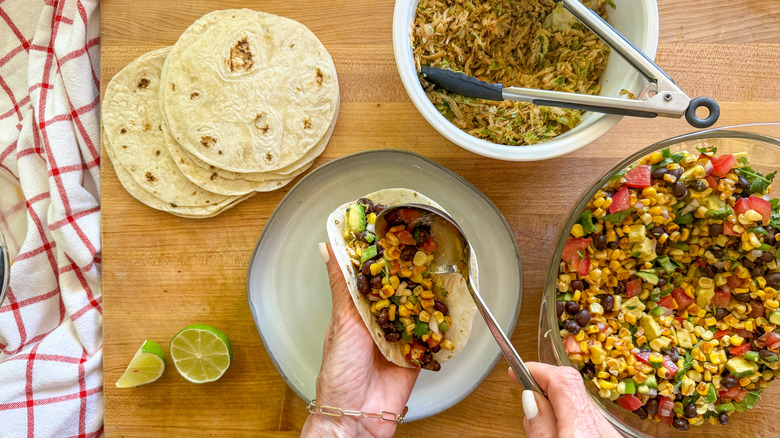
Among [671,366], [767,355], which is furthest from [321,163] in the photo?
[767,355]

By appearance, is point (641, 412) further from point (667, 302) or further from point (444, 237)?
point (444, 237)

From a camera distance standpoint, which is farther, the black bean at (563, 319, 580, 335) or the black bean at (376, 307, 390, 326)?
the black bean at (376, 307, 390, 326)

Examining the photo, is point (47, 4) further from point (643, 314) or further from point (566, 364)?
point (643, 314)

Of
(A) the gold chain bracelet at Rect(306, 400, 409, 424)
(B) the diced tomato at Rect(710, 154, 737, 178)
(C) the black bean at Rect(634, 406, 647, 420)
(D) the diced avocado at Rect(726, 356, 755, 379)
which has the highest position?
(B) the diced tomato at Rect(710, 154, 737, 178)

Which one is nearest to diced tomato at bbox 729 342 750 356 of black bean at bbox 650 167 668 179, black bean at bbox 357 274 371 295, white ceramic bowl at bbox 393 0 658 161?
black bean at bbox 650 167 668 179

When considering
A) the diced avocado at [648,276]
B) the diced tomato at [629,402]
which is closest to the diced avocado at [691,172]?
the diced avocado at [648,276]

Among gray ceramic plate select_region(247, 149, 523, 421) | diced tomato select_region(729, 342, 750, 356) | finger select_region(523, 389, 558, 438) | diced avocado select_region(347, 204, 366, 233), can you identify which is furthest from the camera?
gray ceramic plate select_region(247, 149, 523, 421)

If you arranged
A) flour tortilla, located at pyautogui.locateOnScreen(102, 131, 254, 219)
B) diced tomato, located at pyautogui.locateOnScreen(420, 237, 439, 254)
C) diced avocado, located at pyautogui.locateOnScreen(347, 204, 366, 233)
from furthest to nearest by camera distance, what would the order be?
1. flour tortilla, located at pyautogui.locateOnScreen(102, 131, 254, 219)
2. diced avocado, located at pyautogui.locateOnScreen(347, 204, 366, 233)
3. diced tomato, located at pyautogui.locateOnScreen(420, 237, 439, 254)

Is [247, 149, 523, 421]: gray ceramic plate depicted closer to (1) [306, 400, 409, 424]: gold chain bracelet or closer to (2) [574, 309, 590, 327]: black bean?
(1) [306, 400, 409, 424]: gold chain bracelet
